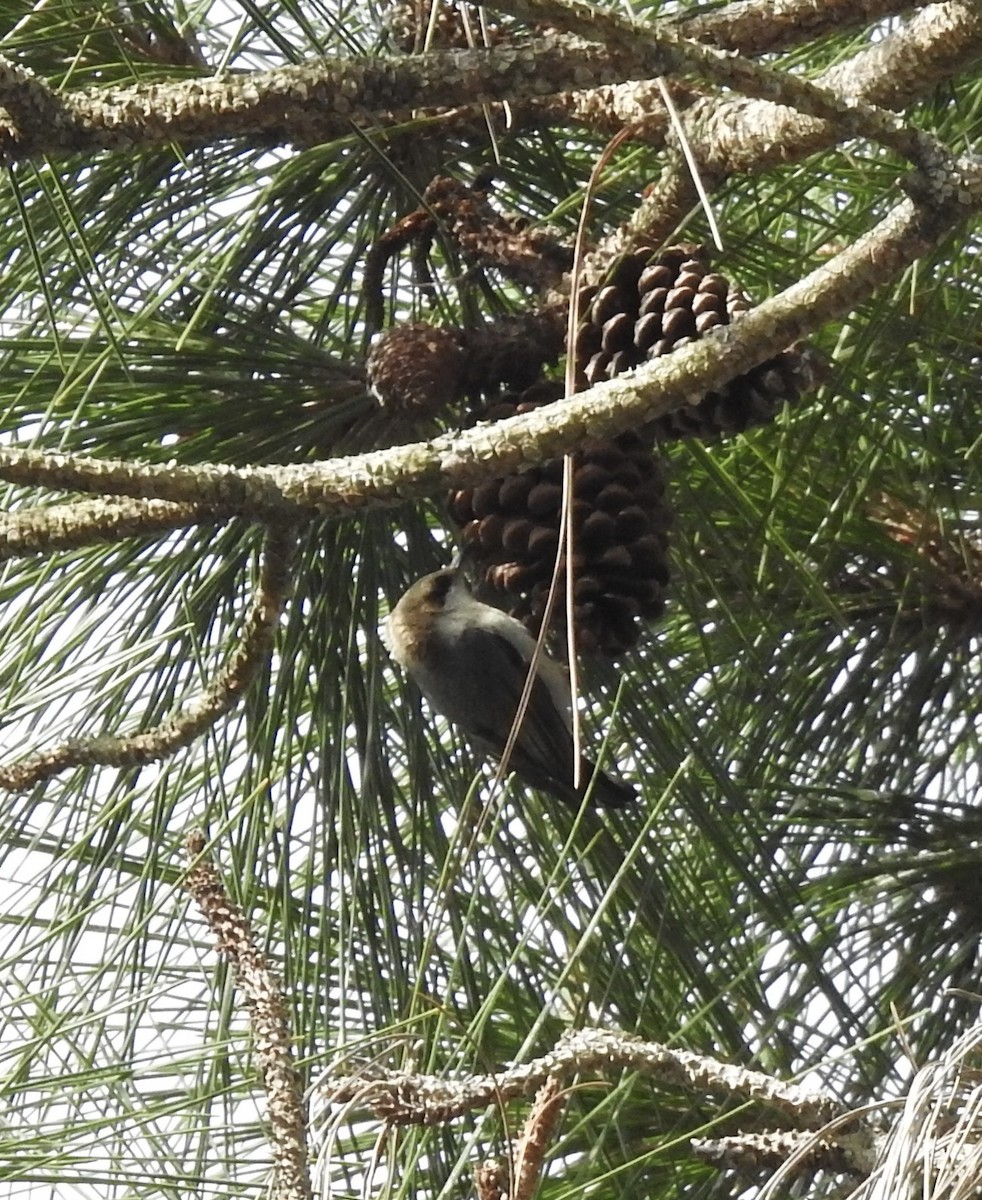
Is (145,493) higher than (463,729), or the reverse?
(145,493)

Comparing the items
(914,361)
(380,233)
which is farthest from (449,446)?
(914,361)

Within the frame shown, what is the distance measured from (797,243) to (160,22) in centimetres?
56

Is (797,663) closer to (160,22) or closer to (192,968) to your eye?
(192,968)

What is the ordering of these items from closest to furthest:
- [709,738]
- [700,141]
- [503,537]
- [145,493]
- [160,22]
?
[145,493] < [700,141] < [503,537] < [160,22] < [709,738]

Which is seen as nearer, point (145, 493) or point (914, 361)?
point (145, 493)

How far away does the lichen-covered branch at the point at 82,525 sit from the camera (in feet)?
2.78

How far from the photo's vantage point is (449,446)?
80cm

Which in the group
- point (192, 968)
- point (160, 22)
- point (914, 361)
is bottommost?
point (192, 968)

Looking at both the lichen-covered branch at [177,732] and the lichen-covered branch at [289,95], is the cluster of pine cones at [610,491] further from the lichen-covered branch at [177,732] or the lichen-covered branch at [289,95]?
the lichen-covered branch at [289,95]

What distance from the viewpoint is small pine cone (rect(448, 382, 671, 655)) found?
3.89 feet

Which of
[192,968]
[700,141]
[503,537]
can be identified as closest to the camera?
[700,141]

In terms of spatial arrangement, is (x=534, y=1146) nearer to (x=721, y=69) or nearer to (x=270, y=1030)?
(x=270, y=1030)

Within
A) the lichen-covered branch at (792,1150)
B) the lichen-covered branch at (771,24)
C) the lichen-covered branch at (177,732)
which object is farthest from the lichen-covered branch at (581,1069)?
the lichen-covered branch at (771,24)

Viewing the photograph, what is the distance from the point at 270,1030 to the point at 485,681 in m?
0.83
